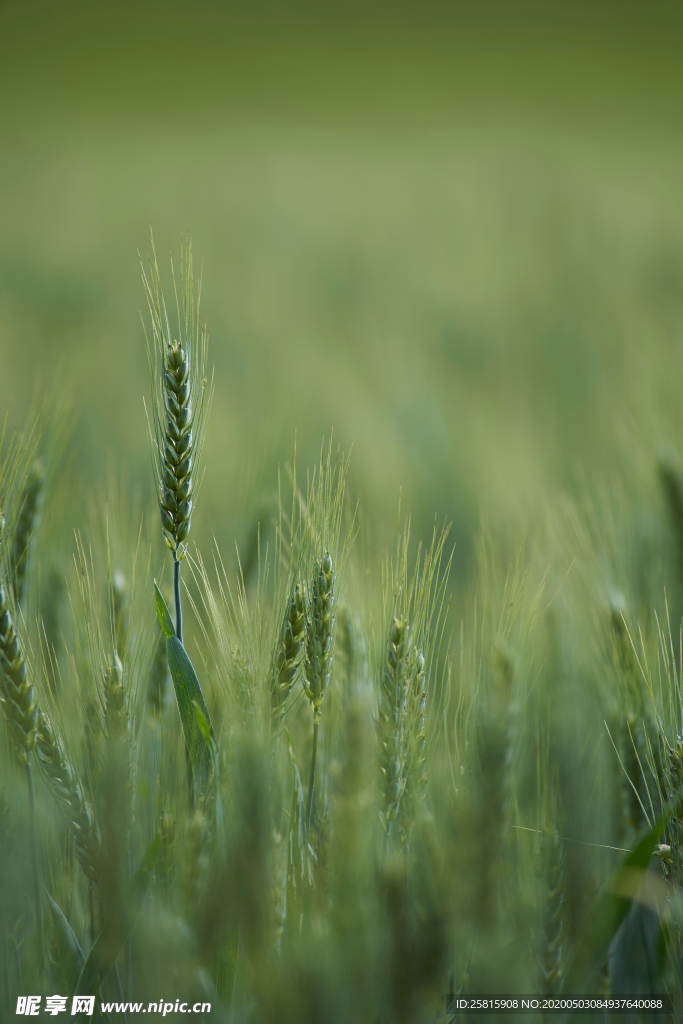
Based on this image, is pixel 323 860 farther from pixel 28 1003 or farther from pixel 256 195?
pixel 256 195

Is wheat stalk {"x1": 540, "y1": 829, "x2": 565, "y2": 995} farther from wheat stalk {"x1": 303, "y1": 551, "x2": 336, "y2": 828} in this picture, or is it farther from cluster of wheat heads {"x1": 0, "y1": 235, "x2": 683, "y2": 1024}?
wheat stalk {"x1": 303, "y1": 551, "x2": 336, "y2": 828}

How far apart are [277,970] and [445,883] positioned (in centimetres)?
10

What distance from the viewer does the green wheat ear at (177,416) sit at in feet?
1.38

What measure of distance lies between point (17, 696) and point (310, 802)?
0.20m

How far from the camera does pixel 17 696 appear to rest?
0.41 metres

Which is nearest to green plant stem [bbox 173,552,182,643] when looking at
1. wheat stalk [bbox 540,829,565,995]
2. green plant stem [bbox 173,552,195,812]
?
green plant stem [bbox 173,552,195,812]

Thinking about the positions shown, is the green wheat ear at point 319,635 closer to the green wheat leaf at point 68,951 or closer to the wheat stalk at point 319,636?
the wheat stalk at point 319,636

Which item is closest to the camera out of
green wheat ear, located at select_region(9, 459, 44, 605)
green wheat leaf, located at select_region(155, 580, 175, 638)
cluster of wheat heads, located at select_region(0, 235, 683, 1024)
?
cluster of wheat heads, located at select_region(0, 235, 683, 1024)

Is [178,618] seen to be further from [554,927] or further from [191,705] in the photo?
[554,927]

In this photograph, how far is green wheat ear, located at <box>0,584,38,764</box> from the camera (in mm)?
404

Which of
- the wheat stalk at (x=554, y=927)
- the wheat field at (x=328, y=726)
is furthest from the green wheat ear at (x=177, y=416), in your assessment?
the wheat stalk at (x=554, y=927)

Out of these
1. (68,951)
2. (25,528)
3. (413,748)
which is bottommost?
(68,951)

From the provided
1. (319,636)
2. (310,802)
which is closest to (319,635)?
(319,636)

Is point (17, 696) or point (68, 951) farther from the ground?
point (17, 696)
